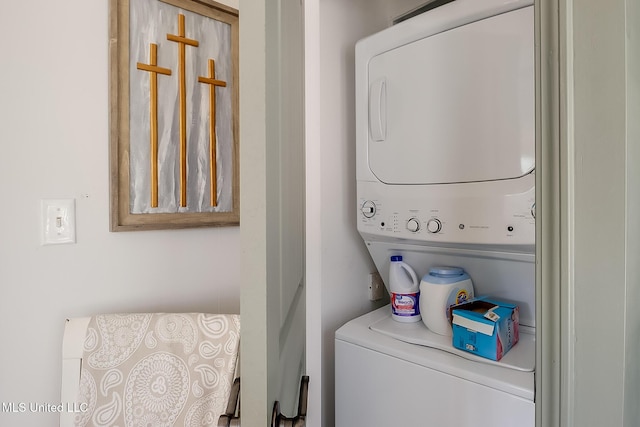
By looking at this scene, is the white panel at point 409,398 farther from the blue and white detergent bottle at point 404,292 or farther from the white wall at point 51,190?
the white wall at point 51,190

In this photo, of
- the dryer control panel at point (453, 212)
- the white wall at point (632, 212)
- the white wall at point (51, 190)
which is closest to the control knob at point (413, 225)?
the dryer control panel at point (453, 212)

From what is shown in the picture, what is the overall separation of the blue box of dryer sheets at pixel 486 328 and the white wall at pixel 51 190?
1.03 m

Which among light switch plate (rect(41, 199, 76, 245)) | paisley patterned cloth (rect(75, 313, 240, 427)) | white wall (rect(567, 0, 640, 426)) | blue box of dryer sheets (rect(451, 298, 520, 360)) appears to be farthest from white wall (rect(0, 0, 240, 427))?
white wall (rect(567, 0, 640, 426))

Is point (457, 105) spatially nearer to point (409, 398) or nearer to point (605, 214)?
point (605, 214)

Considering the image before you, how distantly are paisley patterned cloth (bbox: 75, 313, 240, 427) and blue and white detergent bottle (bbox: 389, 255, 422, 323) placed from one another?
63 centimetres

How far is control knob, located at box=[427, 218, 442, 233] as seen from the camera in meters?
1.26

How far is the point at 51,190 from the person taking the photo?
1081mm

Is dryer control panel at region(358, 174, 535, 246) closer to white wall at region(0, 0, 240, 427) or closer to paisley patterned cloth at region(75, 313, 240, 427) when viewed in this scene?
paisley patterned cloth at region(75, 313, 240, 427)

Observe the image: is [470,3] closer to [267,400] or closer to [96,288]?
[267,400]

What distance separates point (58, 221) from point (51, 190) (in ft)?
0.30

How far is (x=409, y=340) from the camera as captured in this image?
123 centimetres

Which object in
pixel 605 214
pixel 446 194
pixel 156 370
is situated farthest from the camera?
pixel 446 194

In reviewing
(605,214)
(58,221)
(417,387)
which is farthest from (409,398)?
(58,221)

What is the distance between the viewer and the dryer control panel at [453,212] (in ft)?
3.57
